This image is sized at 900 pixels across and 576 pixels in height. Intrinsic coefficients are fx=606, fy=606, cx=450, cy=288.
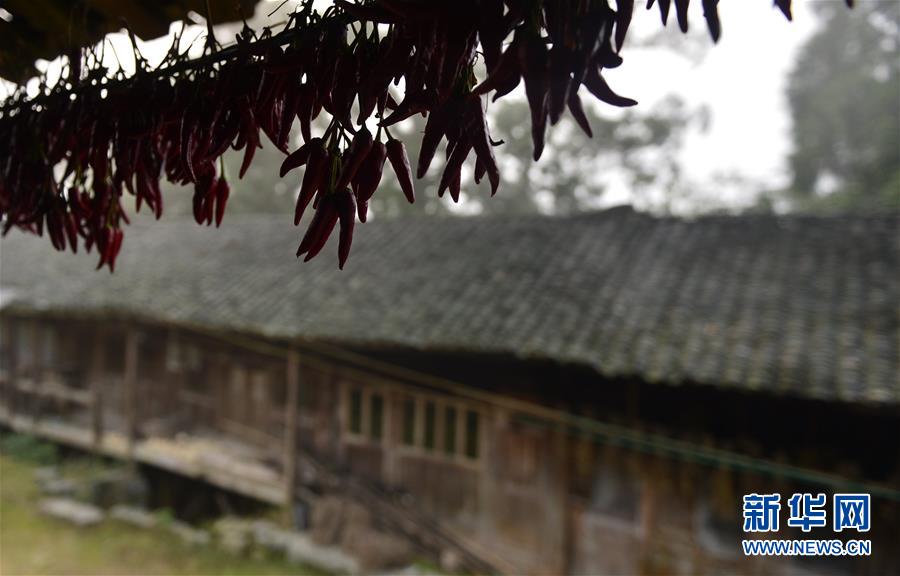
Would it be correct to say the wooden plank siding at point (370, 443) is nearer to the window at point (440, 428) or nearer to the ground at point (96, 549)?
the window at point (440, 428)

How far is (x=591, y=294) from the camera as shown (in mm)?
5242

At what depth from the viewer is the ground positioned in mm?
3668

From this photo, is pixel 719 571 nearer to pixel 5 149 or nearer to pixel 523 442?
pixel 523 442

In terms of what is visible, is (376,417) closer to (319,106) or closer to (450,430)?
(450,430)

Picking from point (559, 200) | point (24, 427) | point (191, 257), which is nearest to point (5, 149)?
point (191, 257)

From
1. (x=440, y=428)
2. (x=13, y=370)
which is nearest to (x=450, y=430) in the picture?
(x=440, y=428)

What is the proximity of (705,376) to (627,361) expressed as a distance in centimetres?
51

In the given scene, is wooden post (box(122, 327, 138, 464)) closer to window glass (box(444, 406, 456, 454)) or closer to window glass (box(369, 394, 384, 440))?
window glass (box(369, 394, 384, 440))

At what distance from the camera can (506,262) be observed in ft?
20.2

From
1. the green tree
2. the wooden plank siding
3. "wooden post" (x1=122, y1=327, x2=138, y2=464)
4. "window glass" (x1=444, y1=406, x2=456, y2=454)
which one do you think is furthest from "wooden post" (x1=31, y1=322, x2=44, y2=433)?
the green tree

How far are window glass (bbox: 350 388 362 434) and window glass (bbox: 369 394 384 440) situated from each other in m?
0.17

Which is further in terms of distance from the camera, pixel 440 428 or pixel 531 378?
pixel 440 428

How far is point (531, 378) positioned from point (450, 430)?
0.93 meters

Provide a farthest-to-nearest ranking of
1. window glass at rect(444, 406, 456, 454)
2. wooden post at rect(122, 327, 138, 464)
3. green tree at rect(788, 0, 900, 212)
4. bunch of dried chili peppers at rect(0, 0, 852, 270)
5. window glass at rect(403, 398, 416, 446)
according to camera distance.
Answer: green tree at rect(788, 0, 900, 212) → wooden post at rect(122, 327, 138, 464) → window glass at rect(403, 398, 416, 446) → window glass at rect(444, 406, 456, 454) → bunch of dried chili peppers at rect(0, 0, 852, 270)
